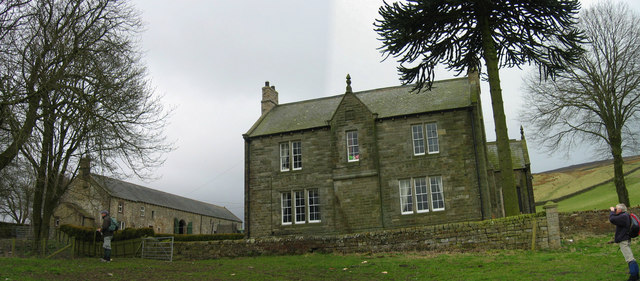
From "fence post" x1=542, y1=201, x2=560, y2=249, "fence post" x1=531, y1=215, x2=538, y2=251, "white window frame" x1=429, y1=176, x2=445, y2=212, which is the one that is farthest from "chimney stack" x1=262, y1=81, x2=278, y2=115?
"fence post" x1=542, y1=201, x2=560, y2=249

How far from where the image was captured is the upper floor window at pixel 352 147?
28.4 m

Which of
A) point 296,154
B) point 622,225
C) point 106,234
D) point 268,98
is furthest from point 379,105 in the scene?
point 622,225

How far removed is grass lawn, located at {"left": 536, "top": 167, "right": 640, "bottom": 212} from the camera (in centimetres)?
3655

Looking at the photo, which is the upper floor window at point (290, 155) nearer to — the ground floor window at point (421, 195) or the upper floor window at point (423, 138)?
the ground floor window at point (421, 195)

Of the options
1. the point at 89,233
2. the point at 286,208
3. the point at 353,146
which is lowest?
the point at 89,233

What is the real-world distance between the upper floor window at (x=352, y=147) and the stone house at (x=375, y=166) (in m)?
0.06

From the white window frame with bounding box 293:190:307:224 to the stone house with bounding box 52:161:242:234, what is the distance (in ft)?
54.5

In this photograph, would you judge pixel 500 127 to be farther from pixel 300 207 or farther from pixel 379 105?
pixel 300 207

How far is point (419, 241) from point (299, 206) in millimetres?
11933

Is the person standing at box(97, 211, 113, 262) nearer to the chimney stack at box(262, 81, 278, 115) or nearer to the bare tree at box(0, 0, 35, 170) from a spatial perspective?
the bare tree at box(0, 0, 35, 170)

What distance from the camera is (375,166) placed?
90.8 feet

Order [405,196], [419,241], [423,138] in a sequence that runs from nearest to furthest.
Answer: [419,241]
[405,196]
[423,138]

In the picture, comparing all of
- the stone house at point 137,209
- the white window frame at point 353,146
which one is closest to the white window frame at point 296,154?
the white window frame at point 353,146

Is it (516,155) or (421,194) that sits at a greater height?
(516,155)
